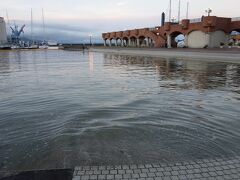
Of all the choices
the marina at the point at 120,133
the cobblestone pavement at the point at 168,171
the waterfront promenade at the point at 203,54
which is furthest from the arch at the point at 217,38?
the cobblestone pavement at the point at 168,171

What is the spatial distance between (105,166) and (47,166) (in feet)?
Result: 3.98

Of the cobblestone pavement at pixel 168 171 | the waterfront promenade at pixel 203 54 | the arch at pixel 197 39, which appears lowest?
the cobblestone pavement at pixel 168 171

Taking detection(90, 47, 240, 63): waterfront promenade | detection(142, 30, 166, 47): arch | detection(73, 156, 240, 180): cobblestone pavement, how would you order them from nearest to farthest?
1. detection(73, 156, 240, 180): cobblestone pavement
2. detection(90, 47, 240, 63): waterfront promenade
3. detection(142, 30, 166, 47): arch

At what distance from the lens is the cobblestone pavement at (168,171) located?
17.0ft

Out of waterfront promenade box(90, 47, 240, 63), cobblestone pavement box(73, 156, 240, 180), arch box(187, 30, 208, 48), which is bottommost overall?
cobblestone pavement box(73, 156, 240, 180)

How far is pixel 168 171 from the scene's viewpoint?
5.43m

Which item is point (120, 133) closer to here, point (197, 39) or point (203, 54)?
point (203, 54)

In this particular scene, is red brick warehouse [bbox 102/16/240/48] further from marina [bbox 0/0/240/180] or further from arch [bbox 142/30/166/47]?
marina [bbox 0/0/240/180]

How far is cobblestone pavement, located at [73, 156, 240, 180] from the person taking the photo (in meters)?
5.19

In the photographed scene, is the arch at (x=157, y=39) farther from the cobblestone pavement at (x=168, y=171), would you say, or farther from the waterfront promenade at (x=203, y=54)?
the cobblestone pavement at (x=168, y=171)

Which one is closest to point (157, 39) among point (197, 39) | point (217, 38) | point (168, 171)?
point (197, 39)

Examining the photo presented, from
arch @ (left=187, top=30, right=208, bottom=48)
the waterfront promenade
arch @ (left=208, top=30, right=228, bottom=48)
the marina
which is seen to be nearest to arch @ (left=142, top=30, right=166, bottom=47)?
arch @ (left=187, top=30, right=208, bottom=48)

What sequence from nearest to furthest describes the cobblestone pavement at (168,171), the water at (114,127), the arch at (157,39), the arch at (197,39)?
the cobblestone pavement at (168,171) < the water at (114,127) < the arch at (197,39) < the arch at (157,39)

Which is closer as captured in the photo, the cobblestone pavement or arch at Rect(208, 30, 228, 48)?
the cobblestone pavement
